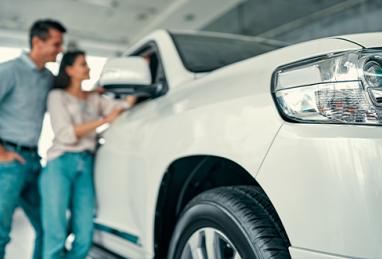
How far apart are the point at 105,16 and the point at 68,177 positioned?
7760mm

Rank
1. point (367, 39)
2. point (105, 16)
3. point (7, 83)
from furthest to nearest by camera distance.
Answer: point (105, 16)
point (7, 83)
point (367, 39)

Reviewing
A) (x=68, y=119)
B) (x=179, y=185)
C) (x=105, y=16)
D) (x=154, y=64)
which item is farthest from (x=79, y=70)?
(x=105, y=16)

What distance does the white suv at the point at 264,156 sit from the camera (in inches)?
31.0

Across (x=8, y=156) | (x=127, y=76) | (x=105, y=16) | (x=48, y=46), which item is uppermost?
(x=105, y=16)

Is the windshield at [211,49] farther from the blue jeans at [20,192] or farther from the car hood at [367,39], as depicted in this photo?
the blue jeans at [20,192]

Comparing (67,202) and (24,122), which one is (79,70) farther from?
(67,202)

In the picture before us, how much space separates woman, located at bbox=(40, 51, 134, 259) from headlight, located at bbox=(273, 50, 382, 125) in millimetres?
1300

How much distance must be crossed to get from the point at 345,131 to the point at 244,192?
379 millimetres

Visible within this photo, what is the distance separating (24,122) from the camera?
2164mm

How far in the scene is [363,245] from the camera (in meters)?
0.76

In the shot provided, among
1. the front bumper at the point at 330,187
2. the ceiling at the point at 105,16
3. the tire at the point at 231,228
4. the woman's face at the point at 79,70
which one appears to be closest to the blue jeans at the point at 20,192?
the woman's face at the point at 79,70

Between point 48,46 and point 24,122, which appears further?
point 48,46

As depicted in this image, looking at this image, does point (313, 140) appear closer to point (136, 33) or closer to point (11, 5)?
point (11, 5)

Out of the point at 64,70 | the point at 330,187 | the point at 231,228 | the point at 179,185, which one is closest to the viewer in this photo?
the point at 330,187
